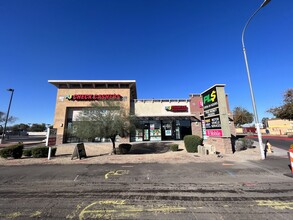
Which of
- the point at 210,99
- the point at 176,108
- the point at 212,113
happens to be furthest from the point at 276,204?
the point at 176,108

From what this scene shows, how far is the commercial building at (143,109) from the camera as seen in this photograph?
73.8 feet

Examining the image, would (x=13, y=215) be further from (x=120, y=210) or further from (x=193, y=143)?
(x=193, y=143)

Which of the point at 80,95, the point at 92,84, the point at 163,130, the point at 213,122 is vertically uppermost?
the point at 92,84

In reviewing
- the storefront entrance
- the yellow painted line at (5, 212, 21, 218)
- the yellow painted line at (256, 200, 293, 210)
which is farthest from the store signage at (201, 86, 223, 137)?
the yellow painted line at (5, 212, 21, 218)

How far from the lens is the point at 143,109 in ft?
75.9

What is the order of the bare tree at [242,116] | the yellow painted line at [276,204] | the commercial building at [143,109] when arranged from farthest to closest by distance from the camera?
the bare tree at [242,116] → the commercial building at [143,109] → the yellow painted line at [276,204]

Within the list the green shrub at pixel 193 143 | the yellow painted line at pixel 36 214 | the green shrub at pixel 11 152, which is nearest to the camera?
the yellow painted line at pixel 36 214

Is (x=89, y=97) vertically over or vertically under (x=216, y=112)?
over

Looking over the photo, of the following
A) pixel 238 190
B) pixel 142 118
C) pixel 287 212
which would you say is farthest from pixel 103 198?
pixel 142 118

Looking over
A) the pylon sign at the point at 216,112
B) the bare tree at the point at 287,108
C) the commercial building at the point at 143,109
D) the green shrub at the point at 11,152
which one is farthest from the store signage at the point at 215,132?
the bare tree at the point at 287,108

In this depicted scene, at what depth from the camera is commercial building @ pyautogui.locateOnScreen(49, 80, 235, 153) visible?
22497 mm

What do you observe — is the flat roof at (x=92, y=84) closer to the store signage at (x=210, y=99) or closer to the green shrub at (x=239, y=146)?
the store signage at (x=210, y=99)

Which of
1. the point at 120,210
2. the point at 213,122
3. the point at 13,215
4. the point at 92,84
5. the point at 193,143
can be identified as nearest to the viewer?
the point at 13,215

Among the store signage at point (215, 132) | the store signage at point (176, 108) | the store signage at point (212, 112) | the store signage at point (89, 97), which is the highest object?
the store signage at point (89, 97)
